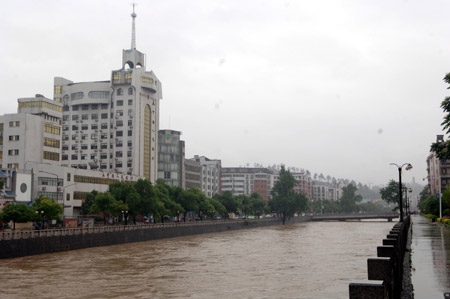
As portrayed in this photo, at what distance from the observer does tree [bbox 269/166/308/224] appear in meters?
185

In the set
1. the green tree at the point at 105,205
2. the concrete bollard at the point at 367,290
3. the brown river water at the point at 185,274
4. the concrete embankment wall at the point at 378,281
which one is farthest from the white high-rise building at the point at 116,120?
the concrete bollard at the point at 367,290

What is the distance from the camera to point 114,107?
150750mm

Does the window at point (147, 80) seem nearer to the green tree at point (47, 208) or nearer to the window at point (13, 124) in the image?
the window at point (13, 124)

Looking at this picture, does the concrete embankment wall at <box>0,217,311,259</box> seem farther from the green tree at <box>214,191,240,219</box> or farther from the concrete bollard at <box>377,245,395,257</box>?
the concrete bollard at <box>377,245,395,257</box>

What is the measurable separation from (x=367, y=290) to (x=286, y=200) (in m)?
178

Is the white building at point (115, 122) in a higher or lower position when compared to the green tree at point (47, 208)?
higher

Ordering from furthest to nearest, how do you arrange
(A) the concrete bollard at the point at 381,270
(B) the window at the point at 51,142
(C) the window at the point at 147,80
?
(C) the window at the point at 147,80, (B) the window at the point at 51,142, (A) the concrete bollard at the point at 381,270

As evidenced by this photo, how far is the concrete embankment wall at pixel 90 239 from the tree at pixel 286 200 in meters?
65.5

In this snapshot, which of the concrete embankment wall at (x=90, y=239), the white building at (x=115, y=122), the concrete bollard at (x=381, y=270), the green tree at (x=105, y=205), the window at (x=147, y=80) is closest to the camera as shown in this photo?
the concrete bollard at (x=381, y=270)

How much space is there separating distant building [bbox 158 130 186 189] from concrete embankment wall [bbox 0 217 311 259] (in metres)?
45.1

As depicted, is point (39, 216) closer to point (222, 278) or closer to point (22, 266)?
point (22, 266)

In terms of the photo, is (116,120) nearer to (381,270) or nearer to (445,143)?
(445,143)

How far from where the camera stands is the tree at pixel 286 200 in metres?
185

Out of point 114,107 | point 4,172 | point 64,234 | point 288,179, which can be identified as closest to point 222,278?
point 64,234
